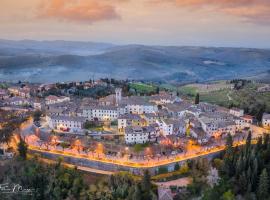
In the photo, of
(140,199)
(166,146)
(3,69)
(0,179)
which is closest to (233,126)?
(166,146)

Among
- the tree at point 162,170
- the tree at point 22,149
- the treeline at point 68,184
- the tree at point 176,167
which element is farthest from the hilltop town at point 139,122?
the treeline at point 68,184

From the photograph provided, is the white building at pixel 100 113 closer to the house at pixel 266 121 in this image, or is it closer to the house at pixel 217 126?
the house at pixel 217 126

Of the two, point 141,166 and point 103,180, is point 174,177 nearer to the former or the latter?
point 141,166

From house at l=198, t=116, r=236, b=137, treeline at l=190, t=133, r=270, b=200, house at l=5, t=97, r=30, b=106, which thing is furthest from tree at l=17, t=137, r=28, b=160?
house at l=198, t=116, r=236, b=137

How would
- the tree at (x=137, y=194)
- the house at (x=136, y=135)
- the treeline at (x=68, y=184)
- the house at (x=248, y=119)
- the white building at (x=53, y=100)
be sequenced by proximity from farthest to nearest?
the white building at (x=53, y=100)
the house at (x=248, y=119)
the house at (x=136, y=135)
the treeline at (x=68, y=184)
the tree at (x=137, y=194)

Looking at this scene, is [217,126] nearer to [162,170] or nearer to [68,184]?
[162,170]

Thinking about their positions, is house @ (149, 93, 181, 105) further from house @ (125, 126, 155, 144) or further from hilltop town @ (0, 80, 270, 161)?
house @ (125, 126, 155, 144)

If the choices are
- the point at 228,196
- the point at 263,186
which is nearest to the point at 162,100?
the point at 228,196

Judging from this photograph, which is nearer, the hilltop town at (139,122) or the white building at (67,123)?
the hilltop town at (139,122)

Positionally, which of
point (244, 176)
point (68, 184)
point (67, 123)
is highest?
point (67, 123)
